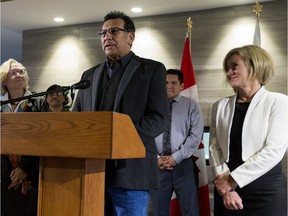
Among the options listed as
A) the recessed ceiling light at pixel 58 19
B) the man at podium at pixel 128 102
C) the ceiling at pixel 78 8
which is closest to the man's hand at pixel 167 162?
the man at podium at pixel 128 102

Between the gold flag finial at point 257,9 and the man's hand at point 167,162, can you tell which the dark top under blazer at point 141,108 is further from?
the gold flag finial at point 257,9

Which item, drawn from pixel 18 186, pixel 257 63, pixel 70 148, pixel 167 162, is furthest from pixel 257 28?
pixel 70 148

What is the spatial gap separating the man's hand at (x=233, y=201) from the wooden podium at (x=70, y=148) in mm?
775

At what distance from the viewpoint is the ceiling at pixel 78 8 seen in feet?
13.2

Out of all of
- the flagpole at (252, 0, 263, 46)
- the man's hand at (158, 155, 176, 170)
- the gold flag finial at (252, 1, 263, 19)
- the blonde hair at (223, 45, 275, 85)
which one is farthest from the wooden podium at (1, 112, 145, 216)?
the gold flag finial at (252, 1, 263, 19)

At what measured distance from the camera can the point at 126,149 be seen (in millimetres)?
950

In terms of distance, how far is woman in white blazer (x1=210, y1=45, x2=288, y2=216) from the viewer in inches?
62.2

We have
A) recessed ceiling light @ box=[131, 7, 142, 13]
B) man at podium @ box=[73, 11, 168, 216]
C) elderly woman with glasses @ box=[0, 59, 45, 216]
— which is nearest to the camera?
man at podium @ box=[73, 11, 168, 216]

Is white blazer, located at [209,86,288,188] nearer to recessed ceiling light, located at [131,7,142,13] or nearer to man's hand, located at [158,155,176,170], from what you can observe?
man's hand, located at [158,155,176,170]

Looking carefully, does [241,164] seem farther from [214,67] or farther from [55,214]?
[214,67]

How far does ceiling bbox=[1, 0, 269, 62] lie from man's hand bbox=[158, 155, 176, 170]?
198 centimetres

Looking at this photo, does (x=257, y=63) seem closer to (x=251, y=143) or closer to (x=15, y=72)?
(x=251, y=143)

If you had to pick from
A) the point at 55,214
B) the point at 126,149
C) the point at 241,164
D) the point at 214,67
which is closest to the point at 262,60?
the point at 241,164

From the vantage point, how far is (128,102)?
4.58 ft
